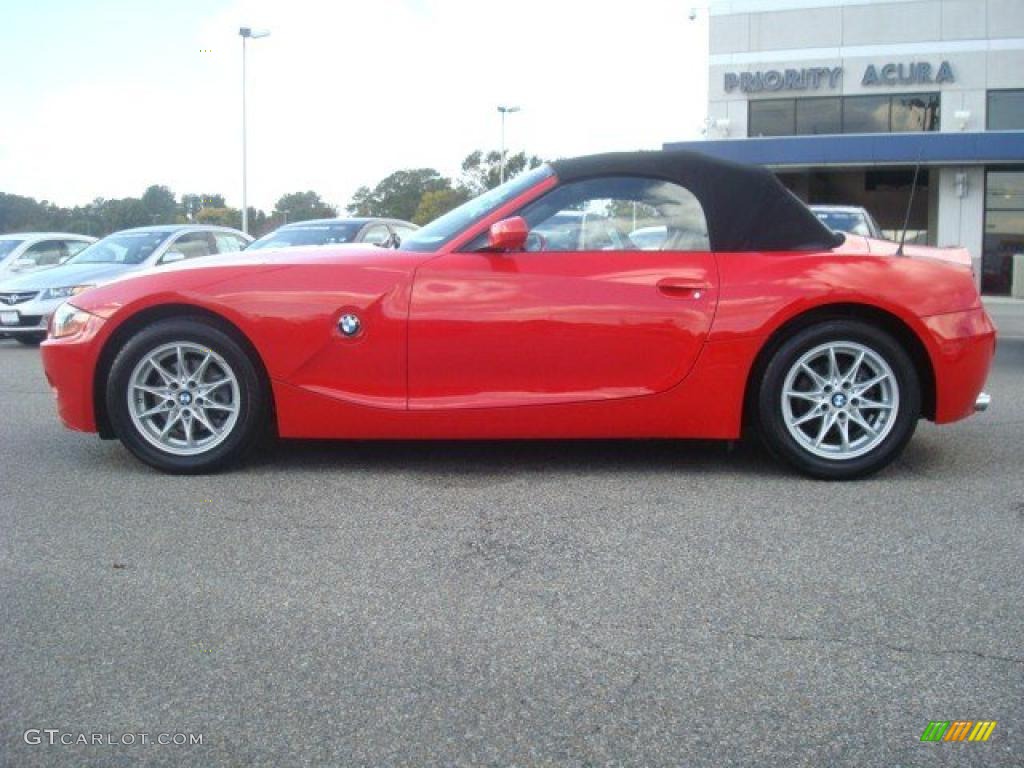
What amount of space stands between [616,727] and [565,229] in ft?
9.45

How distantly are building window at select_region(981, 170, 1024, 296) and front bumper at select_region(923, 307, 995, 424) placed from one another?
79.9 ft

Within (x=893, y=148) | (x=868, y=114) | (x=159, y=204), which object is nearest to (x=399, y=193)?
(x=159, y=204)

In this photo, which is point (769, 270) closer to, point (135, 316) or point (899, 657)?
point (899, 657)

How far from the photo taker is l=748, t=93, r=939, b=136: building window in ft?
93.9

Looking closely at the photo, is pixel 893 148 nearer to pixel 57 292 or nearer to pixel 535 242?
pixel 57 292

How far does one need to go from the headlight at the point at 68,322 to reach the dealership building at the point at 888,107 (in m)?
22.7

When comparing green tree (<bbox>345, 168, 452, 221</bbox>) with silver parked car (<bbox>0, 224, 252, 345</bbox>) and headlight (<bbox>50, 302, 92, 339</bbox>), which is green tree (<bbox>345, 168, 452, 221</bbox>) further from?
headlight (<bbox>50, 302, 92, 339</bbox>)

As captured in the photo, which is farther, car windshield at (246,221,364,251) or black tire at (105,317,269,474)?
car windshield at (246,221,364,251)

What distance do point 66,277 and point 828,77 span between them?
22.0 meters

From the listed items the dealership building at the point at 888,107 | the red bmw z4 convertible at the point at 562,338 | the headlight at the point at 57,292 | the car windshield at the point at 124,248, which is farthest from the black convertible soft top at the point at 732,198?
the dealership building at the point at 888,107

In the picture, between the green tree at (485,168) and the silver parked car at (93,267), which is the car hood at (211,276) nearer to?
the silver parked car at (93,267)

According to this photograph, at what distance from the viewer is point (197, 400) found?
520cm

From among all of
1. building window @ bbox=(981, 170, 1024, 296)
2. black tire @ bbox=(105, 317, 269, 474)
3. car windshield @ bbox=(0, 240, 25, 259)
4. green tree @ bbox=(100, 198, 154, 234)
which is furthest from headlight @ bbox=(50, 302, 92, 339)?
building window @ bbox=(981, 170, 1024, 296)

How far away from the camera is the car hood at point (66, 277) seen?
12469 mm
